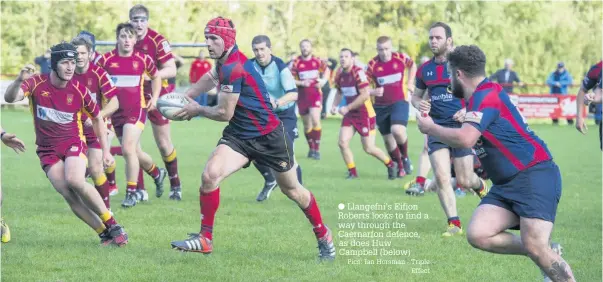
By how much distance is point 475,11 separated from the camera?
1982 inches

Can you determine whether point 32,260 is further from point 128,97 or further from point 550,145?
point 550,145

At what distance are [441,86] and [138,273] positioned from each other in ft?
13.5

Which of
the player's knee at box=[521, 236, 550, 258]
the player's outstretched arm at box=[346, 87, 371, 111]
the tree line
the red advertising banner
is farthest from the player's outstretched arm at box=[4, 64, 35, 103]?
the tree line

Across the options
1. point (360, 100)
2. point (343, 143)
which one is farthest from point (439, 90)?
point (343, 143)

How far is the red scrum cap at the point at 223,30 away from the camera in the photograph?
7867 mm

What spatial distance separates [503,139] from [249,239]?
3.56 meters

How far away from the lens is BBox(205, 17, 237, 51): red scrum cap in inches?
310

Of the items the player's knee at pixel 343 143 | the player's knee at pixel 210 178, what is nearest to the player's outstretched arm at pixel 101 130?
the player's knee at pixel 210 178

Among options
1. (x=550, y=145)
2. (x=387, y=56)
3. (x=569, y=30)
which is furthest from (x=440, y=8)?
(x=387, y=56)

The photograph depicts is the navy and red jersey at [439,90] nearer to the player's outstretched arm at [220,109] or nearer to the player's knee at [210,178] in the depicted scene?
the player's outstretched arm at [220,109]

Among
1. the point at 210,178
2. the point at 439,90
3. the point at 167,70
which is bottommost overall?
the point at 210,178

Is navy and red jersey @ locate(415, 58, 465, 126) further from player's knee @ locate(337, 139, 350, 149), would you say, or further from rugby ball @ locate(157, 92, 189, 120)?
player's knee @ locate(337, 139, 350, 149)

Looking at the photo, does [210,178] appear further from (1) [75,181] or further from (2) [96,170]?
(2) [96,170]

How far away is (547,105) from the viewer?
31891 mm
